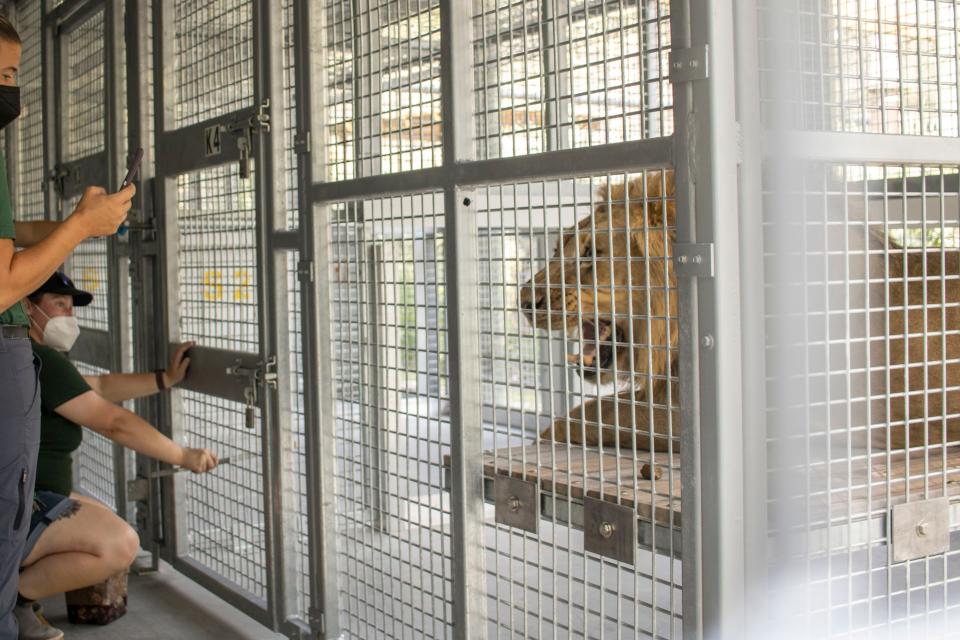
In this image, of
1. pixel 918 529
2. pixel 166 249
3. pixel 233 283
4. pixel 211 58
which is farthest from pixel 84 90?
pixel 918 529

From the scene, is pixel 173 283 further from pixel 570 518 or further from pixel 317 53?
pixel 570 518

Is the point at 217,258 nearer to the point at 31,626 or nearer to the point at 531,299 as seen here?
the point at 31,626

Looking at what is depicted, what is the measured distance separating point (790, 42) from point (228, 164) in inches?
87.1

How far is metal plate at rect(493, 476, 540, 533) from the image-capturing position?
2299mm

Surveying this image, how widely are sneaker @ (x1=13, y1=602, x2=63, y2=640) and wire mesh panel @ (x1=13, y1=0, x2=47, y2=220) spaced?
290cm

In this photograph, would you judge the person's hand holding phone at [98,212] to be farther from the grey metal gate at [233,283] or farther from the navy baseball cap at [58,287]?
the navy baseball cap at [58,287]

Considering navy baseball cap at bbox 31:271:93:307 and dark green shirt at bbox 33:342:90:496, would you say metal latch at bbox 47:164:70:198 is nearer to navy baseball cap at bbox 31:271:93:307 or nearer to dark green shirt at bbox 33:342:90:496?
navy baseball cap at bbox 31:271:93:307

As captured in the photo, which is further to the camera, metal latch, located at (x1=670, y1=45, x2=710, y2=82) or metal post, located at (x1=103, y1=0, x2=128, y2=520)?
metal post, located at (x1=103, y1=0, x2=128, y2=520)

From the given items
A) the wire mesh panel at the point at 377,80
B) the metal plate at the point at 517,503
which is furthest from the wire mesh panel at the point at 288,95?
the metal plate at the point at 517,503

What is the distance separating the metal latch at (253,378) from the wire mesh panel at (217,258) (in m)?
0.12

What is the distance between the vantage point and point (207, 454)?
10.7ft

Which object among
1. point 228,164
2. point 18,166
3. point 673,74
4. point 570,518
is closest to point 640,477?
point 570,518

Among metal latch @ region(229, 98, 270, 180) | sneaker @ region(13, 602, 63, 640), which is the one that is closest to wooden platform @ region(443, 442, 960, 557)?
metal latch @ region(229, 98, 270, 180)

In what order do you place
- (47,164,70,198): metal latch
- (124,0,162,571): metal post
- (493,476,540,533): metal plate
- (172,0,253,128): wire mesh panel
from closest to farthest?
1. (493,476,540,533): metal plate
2. (172,0,253,128): wire mesh panel
3. (124,0,162,571): metal post
4. (47,164,70,198): metal latch
